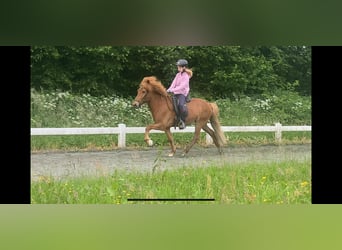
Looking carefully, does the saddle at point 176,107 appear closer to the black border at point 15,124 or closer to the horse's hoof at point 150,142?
the horse's hoof at point 150,142

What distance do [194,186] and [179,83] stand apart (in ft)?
2.83

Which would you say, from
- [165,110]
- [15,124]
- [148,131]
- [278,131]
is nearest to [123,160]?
[148,131]

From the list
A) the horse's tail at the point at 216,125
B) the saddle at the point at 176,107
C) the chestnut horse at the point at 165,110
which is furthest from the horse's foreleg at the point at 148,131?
the horse's tail at the point at 216,125

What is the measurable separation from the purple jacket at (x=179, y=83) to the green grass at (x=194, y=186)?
2.14ft

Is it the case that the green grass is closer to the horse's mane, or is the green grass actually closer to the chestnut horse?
the chestnut horse

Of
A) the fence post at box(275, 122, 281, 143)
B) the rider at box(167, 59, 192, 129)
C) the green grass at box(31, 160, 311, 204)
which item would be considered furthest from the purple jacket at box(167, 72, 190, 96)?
the fence post at box(275, 122, 281, 143)

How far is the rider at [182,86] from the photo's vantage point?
5.27m

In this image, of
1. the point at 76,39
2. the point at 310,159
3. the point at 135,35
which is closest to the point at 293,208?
the point at 310,159

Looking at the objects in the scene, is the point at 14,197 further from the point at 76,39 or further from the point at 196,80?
the point at 196,80

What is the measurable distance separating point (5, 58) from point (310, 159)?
2638mm

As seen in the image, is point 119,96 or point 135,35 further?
point 119,96

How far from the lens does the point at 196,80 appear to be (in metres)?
5.30

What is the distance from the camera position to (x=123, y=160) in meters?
5.30

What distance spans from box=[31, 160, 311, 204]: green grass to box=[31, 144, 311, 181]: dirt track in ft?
0.17
